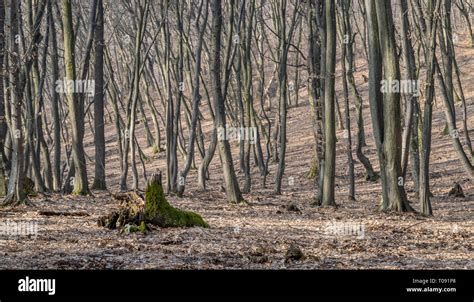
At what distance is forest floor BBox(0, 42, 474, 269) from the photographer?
920 cm

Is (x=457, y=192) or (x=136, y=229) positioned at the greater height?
(x=457, y=192)

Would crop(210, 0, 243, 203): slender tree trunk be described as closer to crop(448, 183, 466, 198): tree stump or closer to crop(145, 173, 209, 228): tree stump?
crop(145, 173, 209, 228): tree stump

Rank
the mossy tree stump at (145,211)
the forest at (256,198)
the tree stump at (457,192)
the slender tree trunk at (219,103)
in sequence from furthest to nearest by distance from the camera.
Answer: the tree stump at (457,192) < the slender tree trunk at (219,103) < the mossy tree stump at (145,211) < the forest at (256,198)

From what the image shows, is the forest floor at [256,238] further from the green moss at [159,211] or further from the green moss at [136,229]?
the green moss at [159,211]

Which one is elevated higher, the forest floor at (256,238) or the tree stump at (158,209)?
the tree stump at (158,209)

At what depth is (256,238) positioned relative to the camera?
38.4 feet

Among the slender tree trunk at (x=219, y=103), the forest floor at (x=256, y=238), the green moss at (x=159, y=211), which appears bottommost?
the forest floor at (x=256, y=238)

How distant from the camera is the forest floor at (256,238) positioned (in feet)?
30.2

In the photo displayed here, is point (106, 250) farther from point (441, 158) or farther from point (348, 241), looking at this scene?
point (441, 158)

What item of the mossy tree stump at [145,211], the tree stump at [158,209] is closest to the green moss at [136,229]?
the mossy tree stump at [145,211]

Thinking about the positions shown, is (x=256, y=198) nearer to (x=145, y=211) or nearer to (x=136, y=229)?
(x=145, y=211)

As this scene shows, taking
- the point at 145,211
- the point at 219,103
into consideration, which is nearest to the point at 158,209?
the point at 145,211

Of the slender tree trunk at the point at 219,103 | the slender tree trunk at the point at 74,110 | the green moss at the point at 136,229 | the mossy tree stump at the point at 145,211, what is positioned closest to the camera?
the green moss at the point at 136,229

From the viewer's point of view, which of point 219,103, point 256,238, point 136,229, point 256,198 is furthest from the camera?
point 256,198
